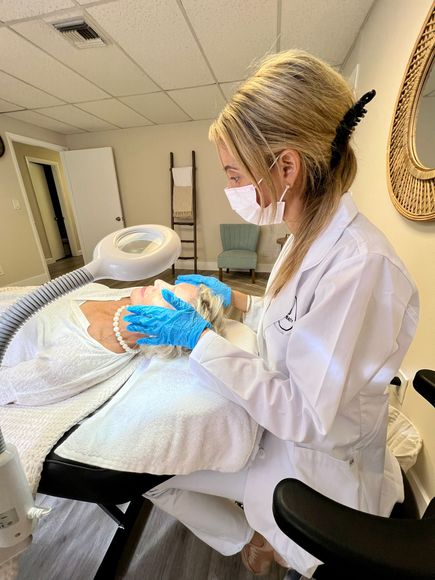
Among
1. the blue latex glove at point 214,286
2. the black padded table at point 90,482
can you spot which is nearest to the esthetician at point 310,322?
the black padded table at point 90,482

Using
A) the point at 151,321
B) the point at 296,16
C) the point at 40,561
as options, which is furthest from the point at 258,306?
the point at 296,16

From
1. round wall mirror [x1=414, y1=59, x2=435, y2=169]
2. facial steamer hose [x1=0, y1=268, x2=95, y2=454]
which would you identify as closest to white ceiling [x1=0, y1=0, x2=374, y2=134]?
round wall mirror [x1=414, y1=59, x2=435, y2=169]

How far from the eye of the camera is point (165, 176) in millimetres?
4059

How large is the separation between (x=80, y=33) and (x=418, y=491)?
10.4ft

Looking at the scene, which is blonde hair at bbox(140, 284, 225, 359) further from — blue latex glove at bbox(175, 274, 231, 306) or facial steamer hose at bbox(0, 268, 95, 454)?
facial steamer hose at bbox(0, 268, 95, 454)

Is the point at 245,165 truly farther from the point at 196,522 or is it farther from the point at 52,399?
the point at 196,522

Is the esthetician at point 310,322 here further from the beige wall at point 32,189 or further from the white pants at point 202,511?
the beige wall at point 32,189

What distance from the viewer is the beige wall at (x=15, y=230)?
11.0 feet

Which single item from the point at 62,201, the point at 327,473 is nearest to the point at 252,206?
the point at 327,473

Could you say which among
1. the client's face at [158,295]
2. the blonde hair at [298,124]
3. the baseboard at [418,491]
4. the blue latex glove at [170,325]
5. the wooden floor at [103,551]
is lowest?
the wooden floor at [103,551]

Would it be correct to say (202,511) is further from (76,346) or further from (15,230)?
(15,230)

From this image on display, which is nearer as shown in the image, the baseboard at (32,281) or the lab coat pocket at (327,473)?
the lab coat pocket at (327,473)

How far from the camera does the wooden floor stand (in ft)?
2.85

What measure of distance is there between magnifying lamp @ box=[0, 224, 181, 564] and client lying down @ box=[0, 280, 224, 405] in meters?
0.39
